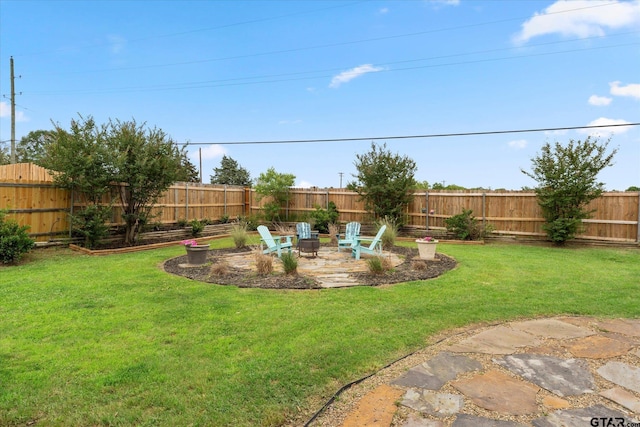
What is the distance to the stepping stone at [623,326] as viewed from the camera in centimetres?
349

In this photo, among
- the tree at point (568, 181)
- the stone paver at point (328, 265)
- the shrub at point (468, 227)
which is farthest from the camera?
the shrub at point (468, 227)

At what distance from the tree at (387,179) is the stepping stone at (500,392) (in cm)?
995

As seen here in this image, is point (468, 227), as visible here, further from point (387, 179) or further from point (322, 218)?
point (322, 218)

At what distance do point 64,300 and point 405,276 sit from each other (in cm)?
502

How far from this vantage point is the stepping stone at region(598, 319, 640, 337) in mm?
3490

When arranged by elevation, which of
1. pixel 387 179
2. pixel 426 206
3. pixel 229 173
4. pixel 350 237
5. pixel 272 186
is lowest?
pixel 350 237

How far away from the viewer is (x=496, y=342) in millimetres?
3227

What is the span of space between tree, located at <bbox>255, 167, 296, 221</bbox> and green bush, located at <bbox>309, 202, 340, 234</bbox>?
186cm

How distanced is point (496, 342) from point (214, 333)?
2.70 metres

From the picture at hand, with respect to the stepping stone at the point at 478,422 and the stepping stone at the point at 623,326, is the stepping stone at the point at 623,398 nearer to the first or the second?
the stepping stone at the point at 478,422

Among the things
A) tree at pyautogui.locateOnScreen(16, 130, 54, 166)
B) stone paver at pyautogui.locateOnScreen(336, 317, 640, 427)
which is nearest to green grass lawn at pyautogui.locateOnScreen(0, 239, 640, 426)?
stone paver at pyautogui.locateOnScreen(336, 317, 640, 427)

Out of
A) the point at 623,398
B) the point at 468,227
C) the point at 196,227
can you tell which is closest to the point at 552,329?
the point at 623,398

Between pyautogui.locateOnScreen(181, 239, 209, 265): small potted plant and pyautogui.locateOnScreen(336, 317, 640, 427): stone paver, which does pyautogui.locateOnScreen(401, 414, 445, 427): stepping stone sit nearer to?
pyautogui.locateOnScreen(336, 317, 640, 427): stone paver

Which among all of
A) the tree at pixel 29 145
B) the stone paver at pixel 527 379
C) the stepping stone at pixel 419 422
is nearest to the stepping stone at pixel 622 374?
the stone paver at pixel 527 379
